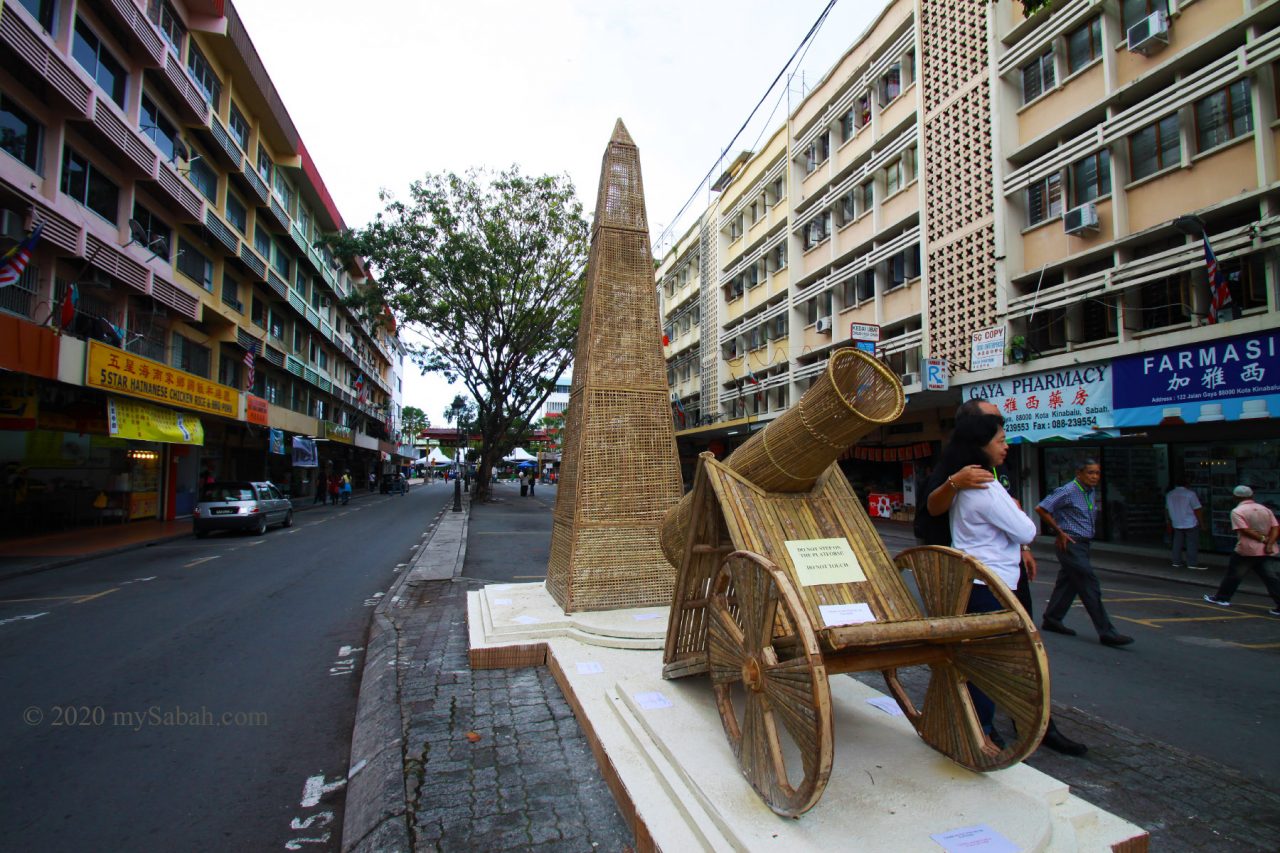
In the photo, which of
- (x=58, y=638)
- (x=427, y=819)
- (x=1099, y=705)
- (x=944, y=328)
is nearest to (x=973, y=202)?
(x=944, y=328)

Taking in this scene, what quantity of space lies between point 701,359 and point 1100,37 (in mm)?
21589

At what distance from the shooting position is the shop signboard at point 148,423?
13773mm

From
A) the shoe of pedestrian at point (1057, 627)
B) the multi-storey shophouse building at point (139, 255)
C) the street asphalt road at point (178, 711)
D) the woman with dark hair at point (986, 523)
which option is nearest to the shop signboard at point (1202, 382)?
the shoe of pedestrian at point (1057, 627)

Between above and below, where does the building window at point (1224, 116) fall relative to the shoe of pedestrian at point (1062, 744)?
above

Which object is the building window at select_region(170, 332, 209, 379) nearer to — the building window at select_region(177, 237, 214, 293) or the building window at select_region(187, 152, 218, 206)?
the building window at select_region(177, 237, 214, 293)

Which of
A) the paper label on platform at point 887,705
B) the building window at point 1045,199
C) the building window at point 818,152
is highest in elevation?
the building window at point 818,152

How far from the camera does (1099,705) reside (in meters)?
4.30

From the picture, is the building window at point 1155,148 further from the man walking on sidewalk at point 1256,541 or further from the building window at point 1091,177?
the man walking on sidewalk at point 1256,541

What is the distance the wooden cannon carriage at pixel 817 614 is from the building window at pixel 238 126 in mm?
24346

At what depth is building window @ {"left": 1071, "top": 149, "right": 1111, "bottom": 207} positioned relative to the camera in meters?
12.7

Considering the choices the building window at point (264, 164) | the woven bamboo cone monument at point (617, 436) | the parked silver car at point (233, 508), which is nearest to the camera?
the woven bamboo cone monument at point (617, 436)

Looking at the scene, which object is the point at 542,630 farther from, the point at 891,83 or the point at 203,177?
the point at 203,177

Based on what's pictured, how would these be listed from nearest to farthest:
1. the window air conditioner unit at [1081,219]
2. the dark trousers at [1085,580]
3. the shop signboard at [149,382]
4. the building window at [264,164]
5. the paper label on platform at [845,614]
Result: 1. the paper label on platform at [845,614]
2. the dark trousers at [1085,580]
3. the window air conditioner unit at [1081,219]
4. the shop signboard at [149,382]
5. the building window at [264,164]

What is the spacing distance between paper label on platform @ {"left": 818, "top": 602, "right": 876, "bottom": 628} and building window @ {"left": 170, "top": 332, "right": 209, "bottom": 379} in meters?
21.0
